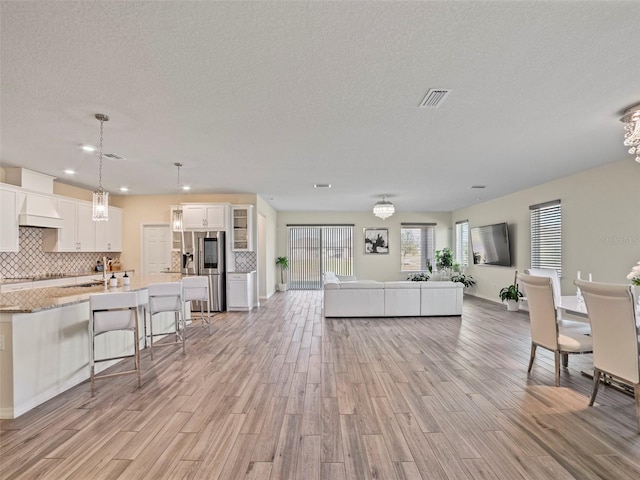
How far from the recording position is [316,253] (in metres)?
11.1

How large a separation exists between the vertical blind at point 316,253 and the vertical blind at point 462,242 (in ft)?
11.5

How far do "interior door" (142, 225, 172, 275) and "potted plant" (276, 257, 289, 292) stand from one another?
3716mm

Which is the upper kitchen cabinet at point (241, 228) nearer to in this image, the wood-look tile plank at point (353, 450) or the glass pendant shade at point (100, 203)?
the glass pendant shade at point (100, 203)

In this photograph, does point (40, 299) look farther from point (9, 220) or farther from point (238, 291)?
point (238, 291)

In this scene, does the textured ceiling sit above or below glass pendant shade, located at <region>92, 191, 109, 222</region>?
above

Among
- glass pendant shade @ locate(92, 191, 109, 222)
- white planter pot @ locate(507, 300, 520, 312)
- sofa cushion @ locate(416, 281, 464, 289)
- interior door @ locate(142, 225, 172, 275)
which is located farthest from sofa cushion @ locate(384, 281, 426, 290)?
interior door @ locate(142, 225, 172, 275)

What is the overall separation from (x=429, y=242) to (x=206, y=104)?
31.8 feet

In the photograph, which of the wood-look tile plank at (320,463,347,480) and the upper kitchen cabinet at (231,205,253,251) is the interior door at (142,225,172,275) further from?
the wood-look tile plank at (320,463,347,480)

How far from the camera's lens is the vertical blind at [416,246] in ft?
36.6

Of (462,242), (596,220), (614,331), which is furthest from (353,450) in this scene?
(462,242)

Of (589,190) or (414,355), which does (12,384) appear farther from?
(589,190)

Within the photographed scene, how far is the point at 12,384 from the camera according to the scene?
267 centimetres

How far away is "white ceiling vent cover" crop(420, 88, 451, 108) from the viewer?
2600 mm

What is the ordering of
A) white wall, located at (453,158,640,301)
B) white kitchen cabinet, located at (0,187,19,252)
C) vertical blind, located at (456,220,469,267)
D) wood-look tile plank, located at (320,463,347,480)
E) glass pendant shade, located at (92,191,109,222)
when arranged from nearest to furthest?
wood-look tile plank, located at (320,463,347,480)
glass pendant shade, located at (92,191,109,222)
white wall, located at (453,158,640,301)
white kitchen cabinet, located at (0,187,19,252)
vertical blind, located at (456,220,469,267)
